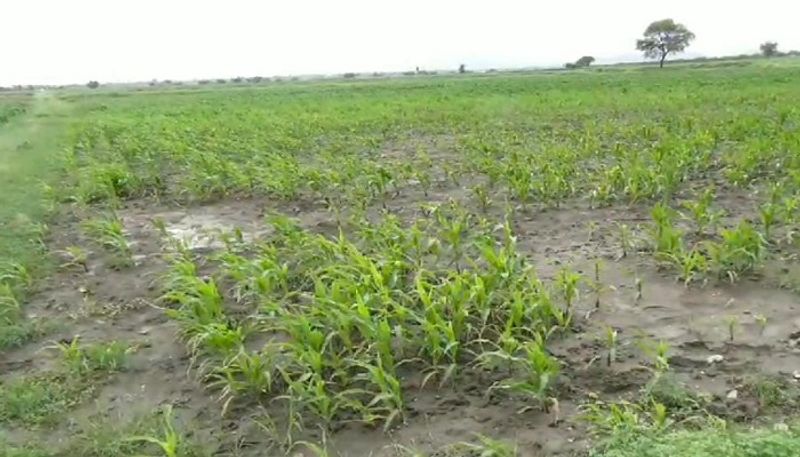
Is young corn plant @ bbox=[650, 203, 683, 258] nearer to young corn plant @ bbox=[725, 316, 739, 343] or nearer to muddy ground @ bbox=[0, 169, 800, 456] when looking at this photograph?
muddy ground @ bbox=[0, 169, 800, 456]

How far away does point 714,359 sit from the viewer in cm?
399

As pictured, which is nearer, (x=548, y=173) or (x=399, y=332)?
(x=399, y=332)

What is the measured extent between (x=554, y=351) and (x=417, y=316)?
84 cm

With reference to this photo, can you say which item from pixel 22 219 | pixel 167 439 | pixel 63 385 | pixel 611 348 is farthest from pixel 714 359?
pixel 22 219

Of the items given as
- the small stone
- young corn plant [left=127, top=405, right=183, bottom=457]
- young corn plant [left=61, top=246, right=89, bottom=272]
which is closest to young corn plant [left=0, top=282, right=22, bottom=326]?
young corn plant [left=61, top=246, right=89, bottom=272]

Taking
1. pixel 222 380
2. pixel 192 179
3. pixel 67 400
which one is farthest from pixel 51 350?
pixel 192 179

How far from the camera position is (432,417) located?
371 cm

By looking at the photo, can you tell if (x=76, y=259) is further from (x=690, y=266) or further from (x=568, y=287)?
(x=690, y=266)

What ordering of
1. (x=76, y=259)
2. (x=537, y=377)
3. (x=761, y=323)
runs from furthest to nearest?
1. (x=76, y=259)
2. (x=761, y=323)
3. (x=537, y=377)

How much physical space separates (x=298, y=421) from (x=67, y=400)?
4.79 feet

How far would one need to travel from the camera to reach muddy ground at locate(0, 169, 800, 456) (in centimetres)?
358

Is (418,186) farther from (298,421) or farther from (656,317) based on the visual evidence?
(298,421)

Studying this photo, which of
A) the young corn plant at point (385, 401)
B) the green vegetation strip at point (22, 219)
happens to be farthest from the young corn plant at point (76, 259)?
the young corn plant at point (385, 401)

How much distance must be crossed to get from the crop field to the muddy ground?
2 centimetres
